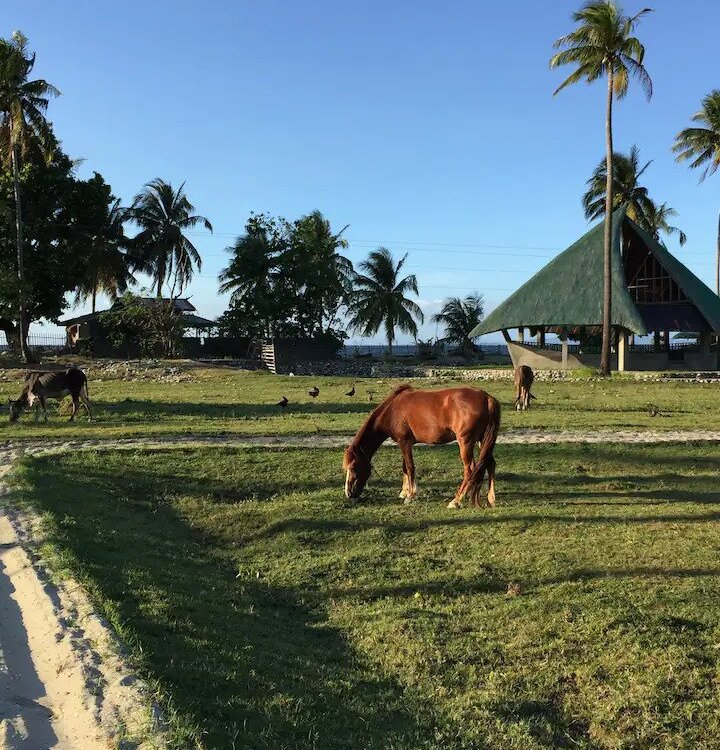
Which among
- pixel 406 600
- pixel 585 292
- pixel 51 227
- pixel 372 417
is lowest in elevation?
pixel 406 600

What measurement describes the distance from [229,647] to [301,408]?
15.6 meters

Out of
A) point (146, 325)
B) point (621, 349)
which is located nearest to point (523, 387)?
point (621, 349)

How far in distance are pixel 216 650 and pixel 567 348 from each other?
3626 cm

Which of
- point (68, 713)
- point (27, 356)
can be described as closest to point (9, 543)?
point (68, 713)

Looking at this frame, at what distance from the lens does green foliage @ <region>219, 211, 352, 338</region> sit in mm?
48625

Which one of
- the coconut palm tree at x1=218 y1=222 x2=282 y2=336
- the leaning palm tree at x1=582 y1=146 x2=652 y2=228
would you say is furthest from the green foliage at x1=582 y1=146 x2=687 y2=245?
the coconut palm tree at x1=218 y1=222 x2=282 y2=336

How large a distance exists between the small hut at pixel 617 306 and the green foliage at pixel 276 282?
13737mm

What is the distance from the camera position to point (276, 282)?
161 feet

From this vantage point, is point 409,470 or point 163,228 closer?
point 409,470

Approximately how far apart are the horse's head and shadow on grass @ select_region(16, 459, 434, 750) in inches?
84.9

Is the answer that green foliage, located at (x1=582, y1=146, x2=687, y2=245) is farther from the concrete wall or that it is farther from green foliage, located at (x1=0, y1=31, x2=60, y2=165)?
green foliage, located at (x1=0, y1=31, x2=60, y2=165)

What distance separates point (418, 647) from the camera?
5531 millimetres

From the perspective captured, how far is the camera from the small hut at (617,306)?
37594mm

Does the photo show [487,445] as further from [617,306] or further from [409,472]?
[617,306]
